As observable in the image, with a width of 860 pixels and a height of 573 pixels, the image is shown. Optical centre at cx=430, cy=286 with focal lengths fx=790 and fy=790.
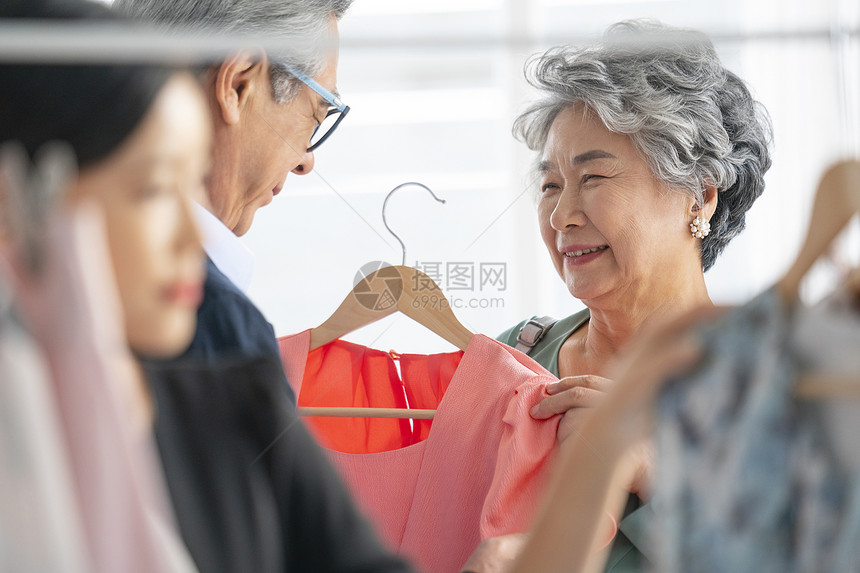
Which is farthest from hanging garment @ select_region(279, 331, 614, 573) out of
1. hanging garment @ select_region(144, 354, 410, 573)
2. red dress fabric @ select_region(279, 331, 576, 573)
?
hanging garment @ select_region(144, 354, 410, 573)

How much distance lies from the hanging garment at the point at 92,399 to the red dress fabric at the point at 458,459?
37cm

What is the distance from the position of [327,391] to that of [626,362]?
0.58 metres

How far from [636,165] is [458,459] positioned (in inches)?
16.9

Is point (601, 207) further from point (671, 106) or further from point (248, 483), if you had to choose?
point (248, 483)

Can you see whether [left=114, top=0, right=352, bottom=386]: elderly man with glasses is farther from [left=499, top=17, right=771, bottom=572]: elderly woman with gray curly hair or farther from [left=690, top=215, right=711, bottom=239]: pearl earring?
[left=690, top=215, right=711, bottom=239]: pearl earring

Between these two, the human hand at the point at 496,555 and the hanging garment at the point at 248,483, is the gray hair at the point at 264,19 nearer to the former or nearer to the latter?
the hanging garment at the point at 248,483

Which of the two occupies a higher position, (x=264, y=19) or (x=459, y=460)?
(x=264, y=19)

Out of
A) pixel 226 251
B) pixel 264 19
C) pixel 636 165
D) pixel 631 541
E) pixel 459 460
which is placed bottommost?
pixel 631 541

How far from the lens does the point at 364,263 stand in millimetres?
1001

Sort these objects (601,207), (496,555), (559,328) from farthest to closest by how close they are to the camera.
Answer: (559,328)
(601,207)
(496,555)

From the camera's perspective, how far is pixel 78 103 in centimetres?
48

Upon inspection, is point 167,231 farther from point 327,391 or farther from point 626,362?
point 327,391

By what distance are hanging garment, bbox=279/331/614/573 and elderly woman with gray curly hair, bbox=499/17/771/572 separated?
0.45ft

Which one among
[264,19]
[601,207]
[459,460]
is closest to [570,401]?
[459,460]
